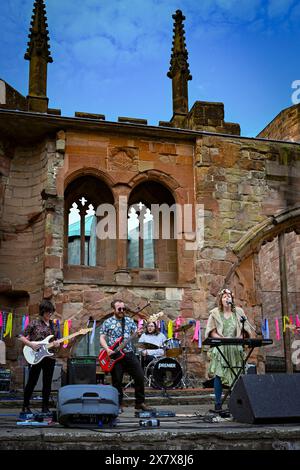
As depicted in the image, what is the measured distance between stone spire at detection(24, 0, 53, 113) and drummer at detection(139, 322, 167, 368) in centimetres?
524

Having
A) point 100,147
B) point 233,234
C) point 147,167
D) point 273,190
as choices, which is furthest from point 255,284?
point 100,147

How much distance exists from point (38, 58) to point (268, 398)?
10.5 m

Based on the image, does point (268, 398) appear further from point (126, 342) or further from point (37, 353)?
point (37, 353)

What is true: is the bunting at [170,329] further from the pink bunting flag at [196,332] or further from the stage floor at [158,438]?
the stage floor at [158,438]

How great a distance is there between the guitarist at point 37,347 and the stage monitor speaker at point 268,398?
96.8 inches

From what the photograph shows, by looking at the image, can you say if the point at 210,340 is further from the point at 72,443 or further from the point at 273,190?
the point at 273,190

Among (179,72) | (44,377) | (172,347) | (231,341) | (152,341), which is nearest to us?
(231,341)

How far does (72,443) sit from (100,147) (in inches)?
374

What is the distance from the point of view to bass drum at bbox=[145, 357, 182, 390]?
36.8 ft

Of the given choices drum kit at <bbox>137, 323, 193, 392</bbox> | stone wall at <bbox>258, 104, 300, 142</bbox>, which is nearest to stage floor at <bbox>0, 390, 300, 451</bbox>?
drum kit at <bbox>137, 323, 193, 392</bbox>

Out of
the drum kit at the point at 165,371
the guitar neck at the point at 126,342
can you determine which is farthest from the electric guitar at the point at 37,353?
the drum kit at the point at 165,371

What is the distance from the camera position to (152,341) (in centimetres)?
1225

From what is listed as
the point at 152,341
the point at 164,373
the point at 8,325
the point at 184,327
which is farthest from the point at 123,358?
the point at 8,325

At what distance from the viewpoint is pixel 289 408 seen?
19.7ft
